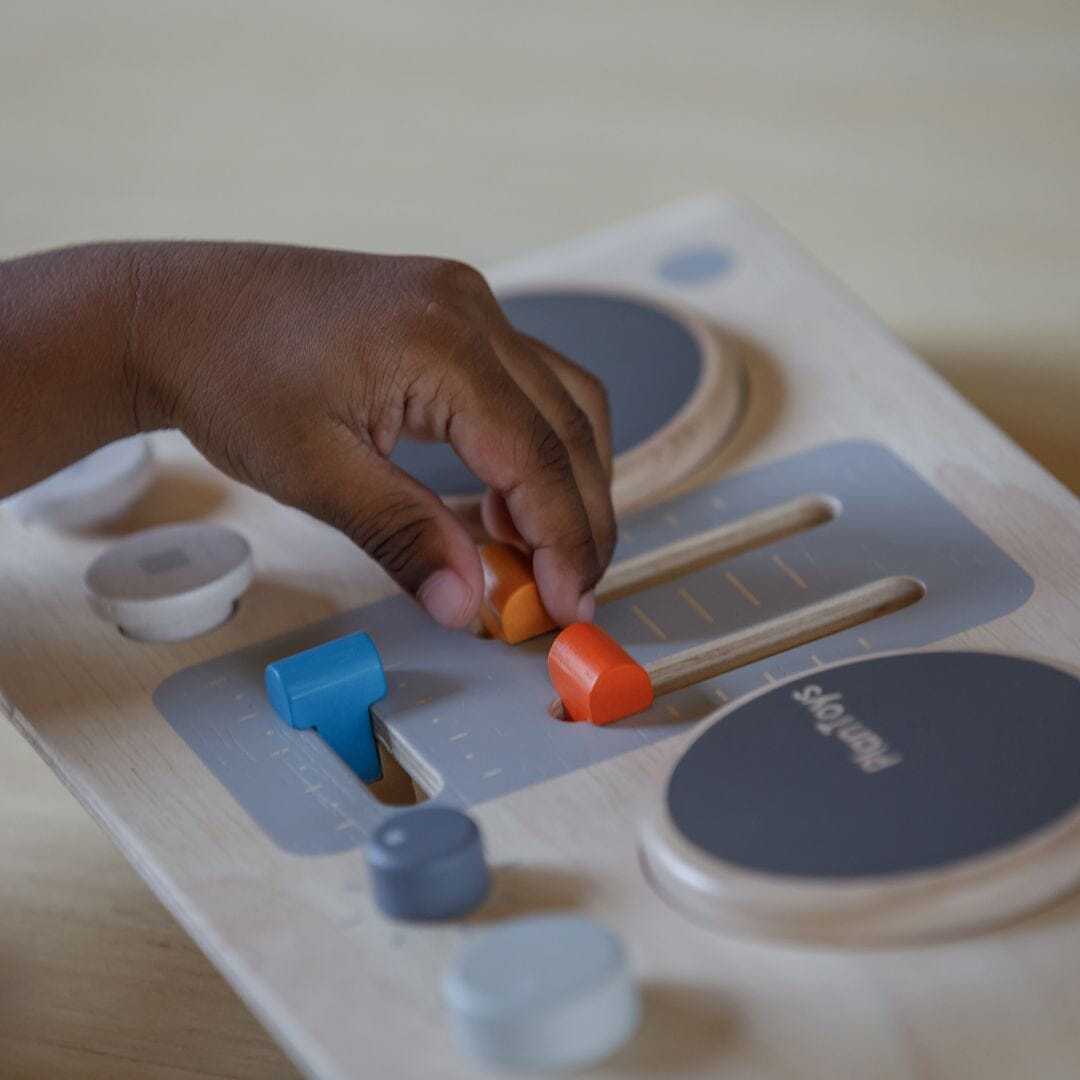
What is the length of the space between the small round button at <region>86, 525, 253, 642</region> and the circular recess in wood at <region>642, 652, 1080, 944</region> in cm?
22

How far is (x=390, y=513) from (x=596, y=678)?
4.3 inches

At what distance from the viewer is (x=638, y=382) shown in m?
0.80

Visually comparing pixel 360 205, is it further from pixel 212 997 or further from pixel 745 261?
pixel 212 997

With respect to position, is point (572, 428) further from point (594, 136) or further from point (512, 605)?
point (594, 136)

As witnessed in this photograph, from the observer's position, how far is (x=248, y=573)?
2.27 feet

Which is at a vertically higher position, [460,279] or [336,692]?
[460,279]

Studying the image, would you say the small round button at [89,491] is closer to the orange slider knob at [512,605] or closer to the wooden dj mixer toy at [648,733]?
the wooden dj mixer toy at [648,733]

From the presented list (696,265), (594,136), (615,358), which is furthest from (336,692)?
(594,136)

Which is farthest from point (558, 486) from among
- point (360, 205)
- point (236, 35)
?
point (236, 35)

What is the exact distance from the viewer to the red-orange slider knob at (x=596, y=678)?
0.59 m

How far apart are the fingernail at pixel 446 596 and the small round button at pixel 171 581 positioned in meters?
0.09

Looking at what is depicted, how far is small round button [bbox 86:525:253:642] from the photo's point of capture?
67cm

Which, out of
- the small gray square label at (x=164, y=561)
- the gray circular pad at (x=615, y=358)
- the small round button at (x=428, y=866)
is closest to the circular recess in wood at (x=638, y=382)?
the gray circular pad at (x=615, y=358)

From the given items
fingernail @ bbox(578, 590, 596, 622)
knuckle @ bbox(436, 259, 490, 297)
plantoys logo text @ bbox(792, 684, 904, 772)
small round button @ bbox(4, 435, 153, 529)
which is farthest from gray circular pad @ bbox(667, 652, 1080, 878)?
small round button @ bbox(4, 435, 153, 529)
